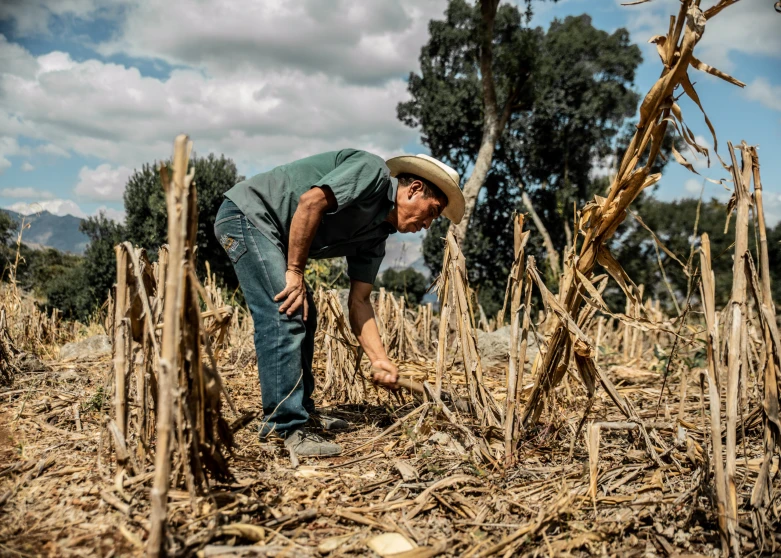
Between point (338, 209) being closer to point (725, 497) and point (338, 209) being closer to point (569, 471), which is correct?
point (569, 471)

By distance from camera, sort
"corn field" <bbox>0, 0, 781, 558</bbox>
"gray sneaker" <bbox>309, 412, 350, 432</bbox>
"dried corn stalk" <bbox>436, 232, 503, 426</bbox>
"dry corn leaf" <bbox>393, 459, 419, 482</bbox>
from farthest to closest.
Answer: "gray sneaker" <bbox>309, 412, 350, 432</bbox>
"dried corn stalk" <bbox>436, 232, 503, 426</bbox>
"dry corn leaf" <bbox>393, 459, 419, 482</bbox>
"corn field" <bbox>0, 0, 781, 558</bbox>

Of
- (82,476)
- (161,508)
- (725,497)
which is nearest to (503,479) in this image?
(725,497)

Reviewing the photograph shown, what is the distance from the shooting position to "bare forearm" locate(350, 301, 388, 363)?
295cm

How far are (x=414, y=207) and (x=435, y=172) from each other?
0.22m

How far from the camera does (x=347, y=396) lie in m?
3.58

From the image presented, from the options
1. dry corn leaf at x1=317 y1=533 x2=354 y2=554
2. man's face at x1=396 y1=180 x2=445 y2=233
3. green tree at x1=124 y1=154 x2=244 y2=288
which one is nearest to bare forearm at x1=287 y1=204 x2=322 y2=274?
man's face at x1=396 y1=180 x2=445 y2=233

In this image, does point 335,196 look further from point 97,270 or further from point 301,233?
point 97,270

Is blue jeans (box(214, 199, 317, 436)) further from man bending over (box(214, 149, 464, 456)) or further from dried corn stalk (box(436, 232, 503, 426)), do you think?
dried corn stalk (box(436, 232, 503, 426))

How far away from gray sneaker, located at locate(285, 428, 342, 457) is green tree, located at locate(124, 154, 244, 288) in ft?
50.1

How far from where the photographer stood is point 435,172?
2.63 metres

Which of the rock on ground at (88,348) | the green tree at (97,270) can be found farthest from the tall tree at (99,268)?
the rock on ground at (88,348)

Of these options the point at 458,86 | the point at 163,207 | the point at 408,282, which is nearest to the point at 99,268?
the point at 163,207

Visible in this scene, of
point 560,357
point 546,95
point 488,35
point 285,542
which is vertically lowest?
point 285,542

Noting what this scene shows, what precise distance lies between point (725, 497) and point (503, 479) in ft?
2.50
